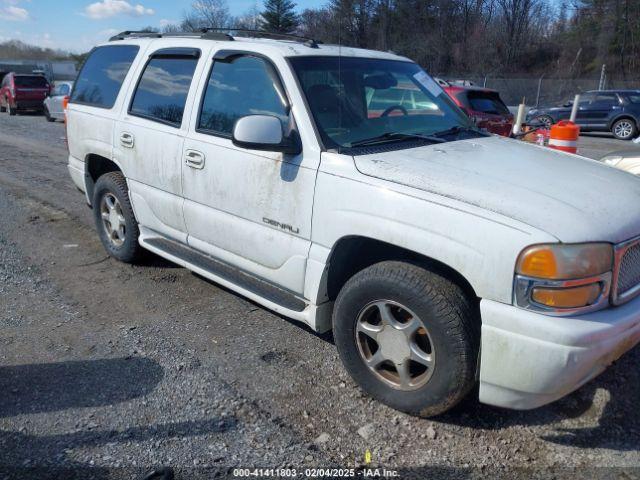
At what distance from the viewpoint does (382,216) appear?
2.94 metres

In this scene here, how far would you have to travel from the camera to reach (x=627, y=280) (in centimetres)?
275

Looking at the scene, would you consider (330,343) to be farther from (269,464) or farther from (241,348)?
(269,464)

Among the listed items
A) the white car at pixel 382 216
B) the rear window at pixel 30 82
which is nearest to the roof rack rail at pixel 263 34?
the white car at pixel 382 216

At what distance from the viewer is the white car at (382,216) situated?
2547mm

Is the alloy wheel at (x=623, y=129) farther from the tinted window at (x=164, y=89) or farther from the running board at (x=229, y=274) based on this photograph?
the running board at (x=229, y=274)

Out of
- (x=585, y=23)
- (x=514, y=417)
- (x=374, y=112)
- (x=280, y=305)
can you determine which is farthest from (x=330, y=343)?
(x=585, y=23)

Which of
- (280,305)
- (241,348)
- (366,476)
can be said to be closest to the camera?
(366,476)

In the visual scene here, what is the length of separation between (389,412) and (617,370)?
1576 mm

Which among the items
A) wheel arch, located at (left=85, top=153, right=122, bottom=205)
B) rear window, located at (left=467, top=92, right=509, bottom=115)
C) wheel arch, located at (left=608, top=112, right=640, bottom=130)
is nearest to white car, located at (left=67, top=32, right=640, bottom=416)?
wheel arch, located at (left=85, top=153, right=122, bottom=205)

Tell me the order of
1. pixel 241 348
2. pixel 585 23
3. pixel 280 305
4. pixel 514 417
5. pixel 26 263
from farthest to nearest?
pixel 585 23 → pixel 26 263 → pixel 241 348 → pixel 280 305 → pixel 514 417

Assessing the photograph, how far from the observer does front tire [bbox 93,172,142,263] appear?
4996mm

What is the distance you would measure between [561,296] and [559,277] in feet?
0.30

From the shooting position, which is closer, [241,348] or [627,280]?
[627,280]

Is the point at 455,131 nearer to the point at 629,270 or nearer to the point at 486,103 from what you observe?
the point at 629,270
